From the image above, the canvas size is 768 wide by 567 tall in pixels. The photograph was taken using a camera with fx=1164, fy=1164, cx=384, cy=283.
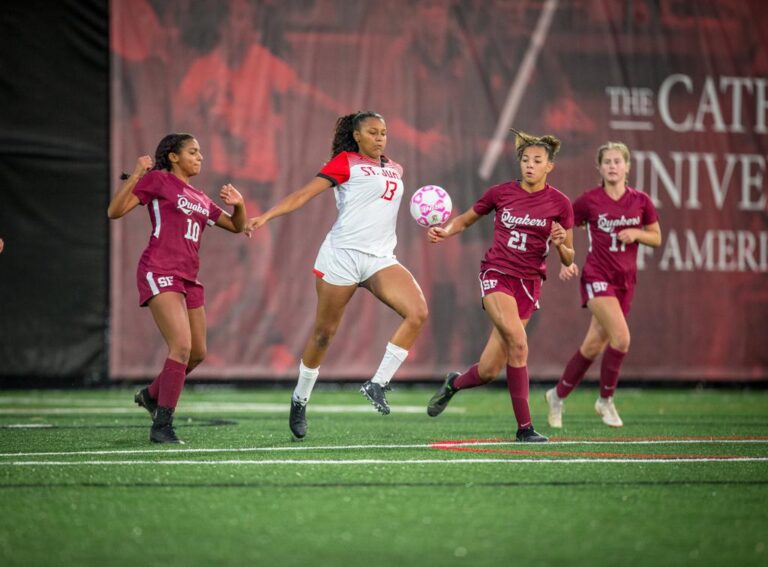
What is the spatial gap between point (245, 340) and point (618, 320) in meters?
5.06

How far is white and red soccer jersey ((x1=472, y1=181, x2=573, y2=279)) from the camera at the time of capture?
712 centimetres

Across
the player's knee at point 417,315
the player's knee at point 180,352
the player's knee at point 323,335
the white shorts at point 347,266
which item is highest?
the white shorts at point 347,266

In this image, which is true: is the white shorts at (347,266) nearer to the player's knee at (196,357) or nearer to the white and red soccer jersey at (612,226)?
the player's knee at (196,357)

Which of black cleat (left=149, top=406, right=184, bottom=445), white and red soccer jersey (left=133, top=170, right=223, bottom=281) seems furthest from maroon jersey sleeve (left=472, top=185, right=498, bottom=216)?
black cleat (left=149, top=406, right=184, bottom=445)

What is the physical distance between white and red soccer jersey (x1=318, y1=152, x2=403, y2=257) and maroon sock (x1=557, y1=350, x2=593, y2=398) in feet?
6.64

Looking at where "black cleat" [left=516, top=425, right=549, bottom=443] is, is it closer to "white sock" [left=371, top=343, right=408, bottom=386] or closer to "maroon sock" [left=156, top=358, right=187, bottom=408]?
"white sock" [left=371, top=343, right=408, bottom=386]

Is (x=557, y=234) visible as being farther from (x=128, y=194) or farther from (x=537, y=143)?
(x=128, y=194)

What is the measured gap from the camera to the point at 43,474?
532cm

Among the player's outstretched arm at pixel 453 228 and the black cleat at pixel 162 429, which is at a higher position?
the player's outstretched arm at pixel 453 228

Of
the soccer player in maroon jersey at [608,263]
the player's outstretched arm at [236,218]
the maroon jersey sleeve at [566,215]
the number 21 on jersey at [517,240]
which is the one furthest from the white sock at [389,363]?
the soccer player in maroon jersey at [608,263]

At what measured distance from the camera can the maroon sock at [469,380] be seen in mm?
7641

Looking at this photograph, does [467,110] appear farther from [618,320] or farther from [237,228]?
[237,228]

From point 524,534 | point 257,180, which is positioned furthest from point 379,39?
point 524,534

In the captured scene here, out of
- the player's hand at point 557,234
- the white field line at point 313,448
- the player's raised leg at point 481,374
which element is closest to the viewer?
the white field line at point 313,448
